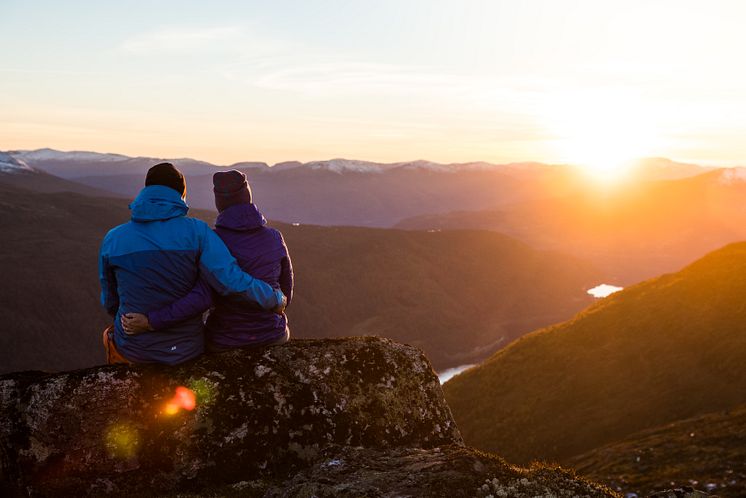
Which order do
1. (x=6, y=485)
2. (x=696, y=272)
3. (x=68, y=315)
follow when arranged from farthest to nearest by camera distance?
1. (x=68, y=315)
2. (x=696, y=272)
3. (x=6, y=485)

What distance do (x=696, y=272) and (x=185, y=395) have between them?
275 feet

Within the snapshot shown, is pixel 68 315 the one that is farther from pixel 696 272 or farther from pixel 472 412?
pixel 696 272

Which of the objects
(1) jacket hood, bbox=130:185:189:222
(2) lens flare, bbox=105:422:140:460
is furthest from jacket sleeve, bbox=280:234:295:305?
(2) lens flare, bbox=105:422:140:460

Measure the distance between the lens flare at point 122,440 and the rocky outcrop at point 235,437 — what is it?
14 mm

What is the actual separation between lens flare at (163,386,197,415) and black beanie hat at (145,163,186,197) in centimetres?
297

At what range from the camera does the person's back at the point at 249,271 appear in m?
9.25

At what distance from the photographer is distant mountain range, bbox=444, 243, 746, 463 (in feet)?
171

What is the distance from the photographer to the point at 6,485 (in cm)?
784

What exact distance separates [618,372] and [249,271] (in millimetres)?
61263

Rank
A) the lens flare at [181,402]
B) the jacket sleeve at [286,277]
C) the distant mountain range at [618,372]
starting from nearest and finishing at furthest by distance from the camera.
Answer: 1. the lens flare at [181,402]
2. the jacket sleeve at [286,277]
3. the distant mountain range at [618,372]

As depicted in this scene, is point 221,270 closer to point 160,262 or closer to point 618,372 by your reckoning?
point 160,262

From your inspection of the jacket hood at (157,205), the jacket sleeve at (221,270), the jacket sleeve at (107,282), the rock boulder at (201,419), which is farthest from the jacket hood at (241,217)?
the rock boulder at (201,419)

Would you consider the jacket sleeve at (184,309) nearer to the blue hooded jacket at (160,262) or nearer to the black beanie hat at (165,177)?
the blue hooded jacket at (160,262)

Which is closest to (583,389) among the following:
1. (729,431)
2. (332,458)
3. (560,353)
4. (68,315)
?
(560,353)
